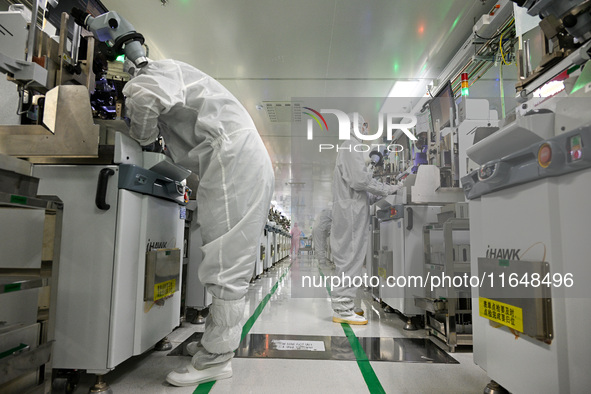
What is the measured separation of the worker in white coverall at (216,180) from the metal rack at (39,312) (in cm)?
53

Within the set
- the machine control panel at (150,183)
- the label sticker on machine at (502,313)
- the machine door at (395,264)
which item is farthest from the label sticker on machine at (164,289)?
the machine door at (395,264)

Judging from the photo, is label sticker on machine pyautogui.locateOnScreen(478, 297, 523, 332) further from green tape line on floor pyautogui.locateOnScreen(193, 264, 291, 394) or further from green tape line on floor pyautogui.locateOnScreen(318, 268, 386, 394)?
green tape line on floor pyautogui.locateOnScreen(193, 264, 291, 394)

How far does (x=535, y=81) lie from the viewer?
6.47ft

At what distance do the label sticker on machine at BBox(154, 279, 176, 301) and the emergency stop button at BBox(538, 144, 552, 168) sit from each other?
5.63 feet

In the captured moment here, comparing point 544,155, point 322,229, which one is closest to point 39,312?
point 544,155

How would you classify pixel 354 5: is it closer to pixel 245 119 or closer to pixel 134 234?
pixel 245 119

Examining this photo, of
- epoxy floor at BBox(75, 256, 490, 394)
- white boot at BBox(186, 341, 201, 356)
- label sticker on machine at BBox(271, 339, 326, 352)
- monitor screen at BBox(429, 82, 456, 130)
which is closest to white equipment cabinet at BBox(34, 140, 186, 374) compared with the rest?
epoxy floor at BBox(75, 256, 490, 394)

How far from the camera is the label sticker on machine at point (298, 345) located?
7.09ft

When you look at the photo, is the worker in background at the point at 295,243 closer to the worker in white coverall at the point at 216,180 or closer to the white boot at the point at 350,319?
the white boot at the point at 350,319

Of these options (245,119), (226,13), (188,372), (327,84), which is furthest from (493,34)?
(188,372)

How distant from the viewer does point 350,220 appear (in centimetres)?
309

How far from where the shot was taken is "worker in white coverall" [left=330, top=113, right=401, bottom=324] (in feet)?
9.82

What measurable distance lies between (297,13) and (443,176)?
7.46 feet

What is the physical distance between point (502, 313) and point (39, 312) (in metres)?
1.69
